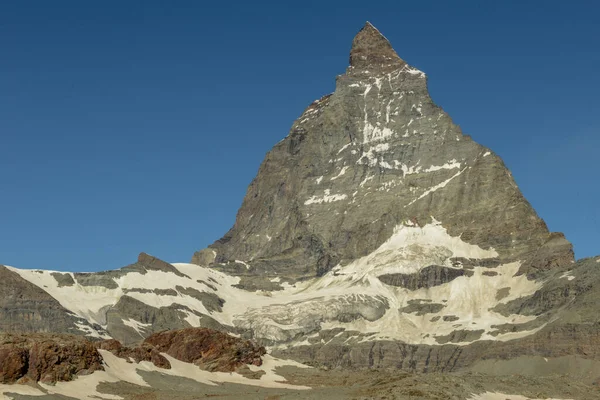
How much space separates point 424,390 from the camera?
180750 millimetres

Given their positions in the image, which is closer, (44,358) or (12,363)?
(12,363)

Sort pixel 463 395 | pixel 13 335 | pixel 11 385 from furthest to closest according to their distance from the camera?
pixel 463 395
pixel 13 335
pixel 11 385

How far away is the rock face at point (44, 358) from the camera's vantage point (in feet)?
539

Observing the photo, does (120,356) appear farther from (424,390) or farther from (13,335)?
(424,390)

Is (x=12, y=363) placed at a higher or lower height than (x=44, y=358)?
lower

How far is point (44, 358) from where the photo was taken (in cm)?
17000

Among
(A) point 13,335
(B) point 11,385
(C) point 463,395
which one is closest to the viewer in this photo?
(B) point 11,385

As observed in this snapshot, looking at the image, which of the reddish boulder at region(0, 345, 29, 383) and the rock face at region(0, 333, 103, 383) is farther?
the rock face at region(0, 333, 103, 383)

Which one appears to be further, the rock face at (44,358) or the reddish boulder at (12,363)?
the rock face at (44,358)

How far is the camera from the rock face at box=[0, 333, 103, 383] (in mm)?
164375

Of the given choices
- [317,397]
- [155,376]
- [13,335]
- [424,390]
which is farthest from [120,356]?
[424,390]

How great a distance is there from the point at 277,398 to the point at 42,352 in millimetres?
36181

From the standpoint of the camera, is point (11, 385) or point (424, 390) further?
point (424, 390)

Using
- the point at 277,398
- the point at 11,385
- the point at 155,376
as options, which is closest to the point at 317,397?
the point at 277,398
